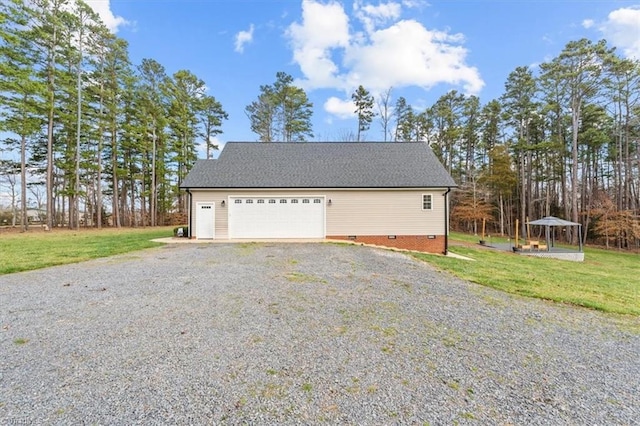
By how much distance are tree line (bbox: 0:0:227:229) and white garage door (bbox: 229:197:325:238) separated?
13311mm

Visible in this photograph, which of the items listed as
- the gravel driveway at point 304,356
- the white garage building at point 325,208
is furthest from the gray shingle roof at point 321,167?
the gravel driveway at point 304,356

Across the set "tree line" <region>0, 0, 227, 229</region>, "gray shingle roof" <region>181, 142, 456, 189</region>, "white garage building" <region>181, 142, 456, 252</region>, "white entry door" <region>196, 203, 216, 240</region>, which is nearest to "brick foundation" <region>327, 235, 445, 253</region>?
"white garage building" <region>181, 142, 456, 252</region>

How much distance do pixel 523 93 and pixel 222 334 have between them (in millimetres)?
28849

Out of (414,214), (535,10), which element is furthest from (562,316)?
(535,10)

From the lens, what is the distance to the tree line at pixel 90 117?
15.9 m

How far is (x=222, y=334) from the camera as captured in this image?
11.3 feet

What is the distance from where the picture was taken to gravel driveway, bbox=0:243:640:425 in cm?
216

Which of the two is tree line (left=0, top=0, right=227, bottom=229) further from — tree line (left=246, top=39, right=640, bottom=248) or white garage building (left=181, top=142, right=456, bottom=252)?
white garage building (left=181, top=142, right=456, bottom=252)

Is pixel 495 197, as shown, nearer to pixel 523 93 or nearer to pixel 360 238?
pixel 523 93

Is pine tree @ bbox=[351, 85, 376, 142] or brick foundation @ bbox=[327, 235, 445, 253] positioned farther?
pine tree @ bbox=[351, 85, 376, 142]

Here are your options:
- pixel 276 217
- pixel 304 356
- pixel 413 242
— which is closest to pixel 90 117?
pixel 276 217

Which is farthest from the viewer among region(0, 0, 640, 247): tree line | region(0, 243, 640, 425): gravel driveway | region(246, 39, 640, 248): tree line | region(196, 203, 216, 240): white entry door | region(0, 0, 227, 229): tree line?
region(246, 39, 640, 248): tree line

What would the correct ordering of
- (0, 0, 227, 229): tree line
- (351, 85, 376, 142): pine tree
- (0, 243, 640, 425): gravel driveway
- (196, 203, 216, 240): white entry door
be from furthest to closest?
(351, 85, 376, 142): pine tree → (0, 0, 227, 229): tree line → (196, 203, 216, 240): white entry door → (0, 243, 640, 425): gravel driveway

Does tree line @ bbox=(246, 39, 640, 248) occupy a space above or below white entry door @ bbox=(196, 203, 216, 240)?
above
